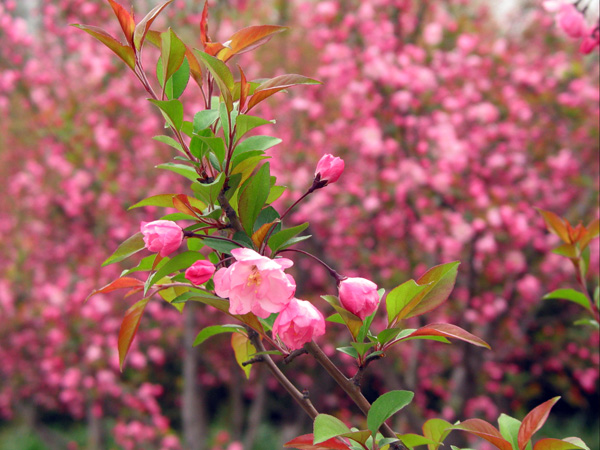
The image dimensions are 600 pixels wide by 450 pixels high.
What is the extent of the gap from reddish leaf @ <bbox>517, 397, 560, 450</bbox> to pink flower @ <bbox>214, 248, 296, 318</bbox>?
0.40 meters

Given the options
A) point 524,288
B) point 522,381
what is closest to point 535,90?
point 524,288

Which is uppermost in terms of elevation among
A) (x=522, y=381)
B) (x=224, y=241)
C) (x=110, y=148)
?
(x=224, y=241)

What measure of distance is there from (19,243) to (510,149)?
4668 mm

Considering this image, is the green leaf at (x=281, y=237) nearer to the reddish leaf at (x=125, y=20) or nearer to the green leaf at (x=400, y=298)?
the green leaf at (x=400, y=298)

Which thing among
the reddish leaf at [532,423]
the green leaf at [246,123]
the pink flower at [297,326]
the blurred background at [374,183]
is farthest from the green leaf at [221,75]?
the blurred background at [374,183]

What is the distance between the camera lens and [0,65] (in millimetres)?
4344

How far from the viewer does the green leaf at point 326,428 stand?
0.63 metres

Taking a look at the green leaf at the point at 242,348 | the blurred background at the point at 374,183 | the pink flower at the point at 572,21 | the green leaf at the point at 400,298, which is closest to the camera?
the green leaf at the point at 400,298

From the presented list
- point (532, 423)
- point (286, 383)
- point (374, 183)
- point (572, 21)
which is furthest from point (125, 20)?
point (374, 183)

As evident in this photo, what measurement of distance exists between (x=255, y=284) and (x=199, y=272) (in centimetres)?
8

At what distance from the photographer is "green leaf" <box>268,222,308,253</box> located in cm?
72

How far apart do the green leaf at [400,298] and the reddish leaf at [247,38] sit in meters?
0.43

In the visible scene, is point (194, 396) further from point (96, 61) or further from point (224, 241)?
point (224, 241)

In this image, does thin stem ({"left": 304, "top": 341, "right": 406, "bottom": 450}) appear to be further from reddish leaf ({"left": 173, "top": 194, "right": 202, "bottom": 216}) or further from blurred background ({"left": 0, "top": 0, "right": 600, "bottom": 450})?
blurred background ({"left": 0, "top": 0, "right": 600, "bottom": 450})
